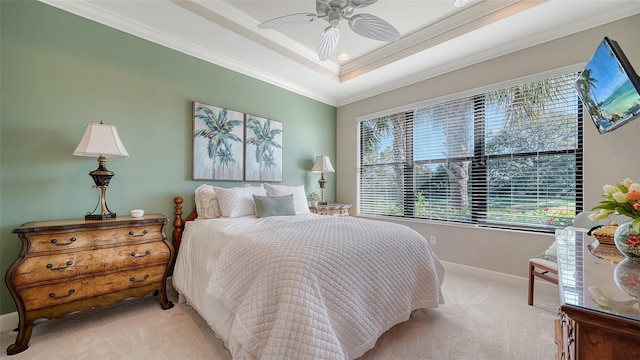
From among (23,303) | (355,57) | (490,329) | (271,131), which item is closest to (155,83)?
(271,131)

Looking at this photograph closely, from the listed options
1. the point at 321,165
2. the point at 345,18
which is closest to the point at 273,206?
the point at 321,165

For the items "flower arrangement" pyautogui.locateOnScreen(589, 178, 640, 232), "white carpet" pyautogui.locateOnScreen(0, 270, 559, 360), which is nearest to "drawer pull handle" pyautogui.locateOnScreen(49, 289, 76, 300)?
"white carpet" pyautogui.locateOnScreen(0, 270, 559, 360)

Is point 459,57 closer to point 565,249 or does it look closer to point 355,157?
point 355,157

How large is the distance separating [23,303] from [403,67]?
13.8ft

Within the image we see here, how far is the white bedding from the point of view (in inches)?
47.0

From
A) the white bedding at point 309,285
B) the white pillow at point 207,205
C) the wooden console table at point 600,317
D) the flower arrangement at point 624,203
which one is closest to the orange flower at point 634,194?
the flower arrangement at point 624,203

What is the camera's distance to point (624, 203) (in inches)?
36.3

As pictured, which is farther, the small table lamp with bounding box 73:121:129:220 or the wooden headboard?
the wooden headboard

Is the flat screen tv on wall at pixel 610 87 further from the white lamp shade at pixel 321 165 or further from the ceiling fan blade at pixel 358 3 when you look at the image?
the white lamp shade at pixel 321 165

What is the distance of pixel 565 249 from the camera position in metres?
1.20

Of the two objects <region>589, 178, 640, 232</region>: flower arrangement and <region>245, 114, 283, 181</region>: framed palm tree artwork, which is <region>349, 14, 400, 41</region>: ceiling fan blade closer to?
<region>589, 178, 640, 232</region>: flower arrangement

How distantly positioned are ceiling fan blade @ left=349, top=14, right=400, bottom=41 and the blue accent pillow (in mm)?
1817

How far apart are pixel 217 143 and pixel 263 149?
2.12ft

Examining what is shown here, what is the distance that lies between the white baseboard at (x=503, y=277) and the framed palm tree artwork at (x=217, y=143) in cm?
296
